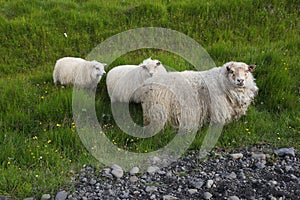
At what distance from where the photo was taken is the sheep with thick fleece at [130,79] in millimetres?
6992

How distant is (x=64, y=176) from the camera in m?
5.00

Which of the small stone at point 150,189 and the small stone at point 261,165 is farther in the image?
the small stone at point 261,165

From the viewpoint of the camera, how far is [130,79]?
7250 mm

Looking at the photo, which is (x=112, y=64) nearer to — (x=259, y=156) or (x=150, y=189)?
(x=259, y=156)

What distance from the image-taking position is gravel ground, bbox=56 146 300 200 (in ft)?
15.6

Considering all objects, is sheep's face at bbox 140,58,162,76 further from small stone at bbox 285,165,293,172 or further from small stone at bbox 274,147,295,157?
small stone at bbox 285,165,293,172

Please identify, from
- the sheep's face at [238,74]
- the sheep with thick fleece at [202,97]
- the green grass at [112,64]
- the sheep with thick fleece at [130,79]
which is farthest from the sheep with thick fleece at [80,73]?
the sheep's face at [238,74]

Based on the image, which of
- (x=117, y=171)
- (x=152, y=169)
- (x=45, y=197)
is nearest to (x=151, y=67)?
(x=152, y=169)

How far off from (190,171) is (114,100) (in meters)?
2.45

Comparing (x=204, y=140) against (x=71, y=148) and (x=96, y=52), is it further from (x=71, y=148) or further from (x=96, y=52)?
(x=96, y=52)

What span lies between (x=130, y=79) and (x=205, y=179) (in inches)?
110

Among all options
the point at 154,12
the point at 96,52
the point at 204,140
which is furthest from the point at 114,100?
the point at 154,12

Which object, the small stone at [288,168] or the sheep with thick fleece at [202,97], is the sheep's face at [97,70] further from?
the small stone at [288,168]

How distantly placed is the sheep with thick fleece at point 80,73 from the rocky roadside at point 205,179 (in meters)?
3.08
